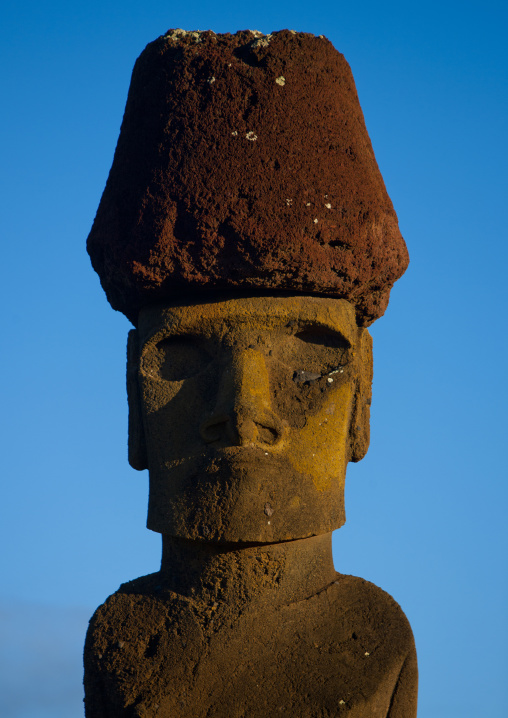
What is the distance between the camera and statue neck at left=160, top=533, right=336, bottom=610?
526cm

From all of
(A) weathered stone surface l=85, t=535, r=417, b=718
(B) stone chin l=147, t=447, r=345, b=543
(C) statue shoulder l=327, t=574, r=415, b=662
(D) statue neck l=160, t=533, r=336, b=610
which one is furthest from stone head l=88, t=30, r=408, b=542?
(C) statue shoulder l=327, t=574, r=415, b=662

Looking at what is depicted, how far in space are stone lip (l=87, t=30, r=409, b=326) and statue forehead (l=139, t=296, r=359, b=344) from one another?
7 centimetres

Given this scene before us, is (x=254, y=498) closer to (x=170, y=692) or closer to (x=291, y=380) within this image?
(x=291, y=380)

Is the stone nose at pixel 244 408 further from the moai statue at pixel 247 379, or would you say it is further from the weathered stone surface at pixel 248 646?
the weathered stone surface at pixel 248 646

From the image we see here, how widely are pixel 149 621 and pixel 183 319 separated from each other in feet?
5.04

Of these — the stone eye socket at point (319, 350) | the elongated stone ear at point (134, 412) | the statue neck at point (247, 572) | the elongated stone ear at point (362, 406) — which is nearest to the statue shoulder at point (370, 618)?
the statue neck at point (247, 572)

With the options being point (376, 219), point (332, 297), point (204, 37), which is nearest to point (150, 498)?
point (332, 297)

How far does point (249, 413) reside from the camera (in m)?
5.10

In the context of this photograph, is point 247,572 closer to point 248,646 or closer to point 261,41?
point 248,646

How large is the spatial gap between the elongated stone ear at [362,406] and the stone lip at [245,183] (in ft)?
0.93

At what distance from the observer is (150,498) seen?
18.1 ft

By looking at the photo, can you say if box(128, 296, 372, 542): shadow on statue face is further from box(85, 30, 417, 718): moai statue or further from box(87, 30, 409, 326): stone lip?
box(87, 30, 409, 326): stone lip

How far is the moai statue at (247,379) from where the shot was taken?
16.7 feet

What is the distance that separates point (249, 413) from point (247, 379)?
19cm
